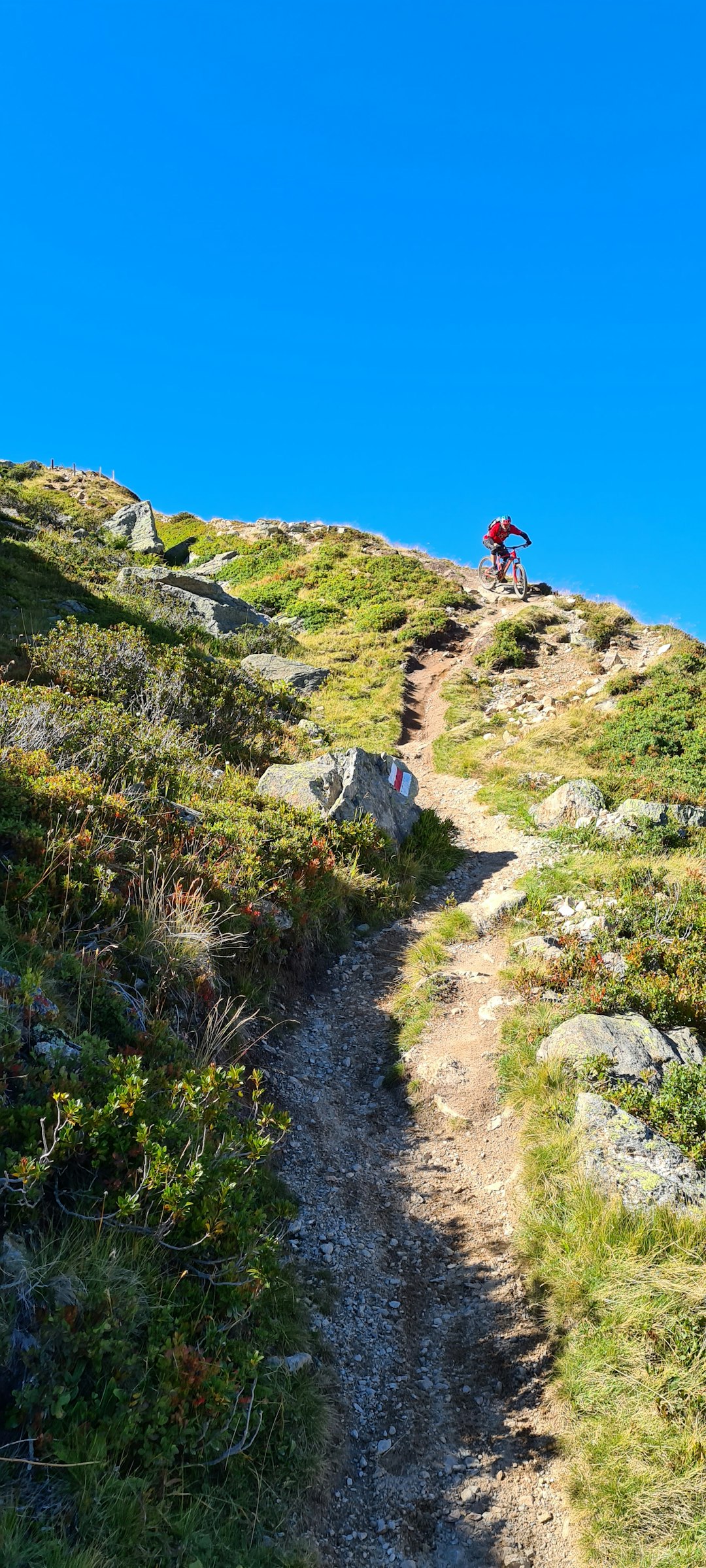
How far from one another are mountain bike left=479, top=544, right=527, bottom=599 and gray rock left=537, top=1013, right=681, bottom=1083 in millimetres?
22666

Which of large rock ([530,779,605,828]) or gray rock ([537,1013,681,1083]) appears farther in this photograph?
large rock ([530,779,605,828])

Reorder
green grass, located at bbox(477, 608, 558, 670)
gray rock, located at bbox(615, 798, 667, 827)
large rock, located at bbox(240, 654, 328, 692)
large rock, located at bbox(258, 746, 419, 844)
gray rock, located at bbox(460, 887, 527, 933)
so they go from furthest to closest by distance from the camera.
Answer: green grass, located at bbox(477, 608, 558, 670), large rock, located at bbox(240, 654, 328, 692), gray rock, located at bbox(615, 798, 667, 827), large rock, located at bbox(258, 746, 419, 844), gray rock, located at bbox(460, 887, 527, 933)

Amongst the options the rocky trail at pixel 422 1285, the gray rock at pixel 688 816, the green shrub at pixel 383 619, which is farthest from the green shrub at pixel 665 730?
the green shrub at pixel 383 619

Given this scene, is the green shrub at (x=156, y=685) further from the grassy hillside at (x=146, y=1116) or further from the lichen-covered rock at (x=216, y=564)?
the lichen-covered rock at (x=216, y=564)

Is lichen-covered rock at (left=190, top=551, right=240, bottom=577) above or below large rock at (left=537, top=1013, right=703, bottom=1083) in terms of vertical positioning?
above

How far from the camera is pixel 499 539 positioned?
2659 centimetres

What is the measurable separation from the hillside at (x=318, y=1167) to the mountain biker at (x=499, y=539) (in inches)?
585

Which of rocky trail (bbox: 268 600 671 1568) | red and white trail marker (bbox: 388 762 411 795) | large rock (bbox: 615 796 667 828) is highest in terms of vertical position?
large rock (bbox: 615 796 667 828)

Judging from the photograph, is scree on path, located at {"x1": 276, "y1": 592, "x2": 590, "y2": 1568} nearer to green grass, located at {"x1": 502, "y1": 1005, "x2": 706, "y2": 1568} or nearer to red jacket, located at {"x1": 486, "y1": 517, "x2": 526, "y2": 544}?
green grass, located at {"x1": 502, "y1": 1005, "x2": 706, "y2": 1568}

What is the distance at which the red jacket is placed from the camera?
25672 millimetres

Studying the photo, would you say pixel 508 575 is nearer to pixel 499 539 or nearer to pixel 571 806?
pixel 499 539

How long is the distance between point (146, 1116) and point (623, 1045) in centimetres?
438

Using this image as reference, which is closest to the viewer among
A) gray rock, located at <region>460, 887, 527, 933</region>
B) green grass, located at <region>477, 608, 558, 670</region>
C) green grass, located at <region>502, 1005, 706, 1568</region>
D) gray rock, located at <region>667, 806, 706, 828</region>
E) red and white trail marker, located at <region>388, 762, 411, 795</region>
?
green grass, located at <region>502, 1005, 706, 1568</region>

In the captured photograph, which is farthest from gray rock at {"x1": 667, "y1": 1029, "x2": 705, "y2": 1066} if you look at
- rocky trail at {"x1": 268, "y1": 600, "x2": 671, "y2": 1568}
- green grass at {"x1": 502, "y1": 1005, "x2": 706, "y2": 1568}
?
rocky trail at {"x1": 268, "y1": 600, "x2": 671, "y2": 1568}
